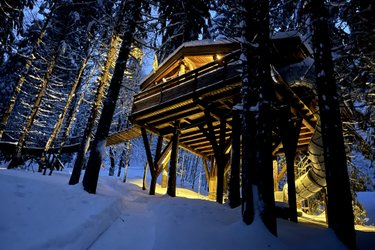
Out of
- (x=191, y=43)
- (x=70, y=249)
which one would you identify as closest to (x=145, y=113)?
(x=191, y=43)

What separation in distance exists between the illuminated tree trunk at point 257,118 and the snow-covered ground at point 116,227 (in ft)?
1.41

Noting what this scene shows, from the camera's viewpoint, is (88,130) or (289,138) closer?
(289,138)

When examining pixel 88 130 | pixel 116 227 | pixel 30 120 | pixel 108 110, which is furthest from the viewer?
pixel 30 120

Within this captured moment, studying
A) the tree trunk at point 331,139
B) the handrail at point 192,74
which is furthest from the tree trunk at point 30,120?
the tree trunk at point 331,139

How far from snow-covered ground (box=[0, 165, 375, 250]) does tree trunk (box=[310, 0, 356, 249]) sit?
0.32 meters

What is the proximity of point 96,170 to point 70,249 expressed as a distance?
180 inches

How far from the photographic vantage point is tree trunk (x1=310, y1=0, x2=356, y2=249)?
4.82m

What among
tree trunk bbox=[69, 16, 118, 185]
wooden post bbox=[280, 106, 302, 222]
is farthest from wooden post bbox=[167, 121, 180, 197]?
wooden post bbox=[280, 106, 302, 222]

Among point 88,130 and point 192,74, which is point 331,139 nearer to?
point 192,74

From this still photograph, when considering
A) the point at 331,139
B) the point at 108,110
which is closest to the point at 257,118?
the point at 331,139

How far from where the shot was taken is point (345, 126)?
1085 centimetres

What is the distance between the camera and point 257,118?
19.5ft

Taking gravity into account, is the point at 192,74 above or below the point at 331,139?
above

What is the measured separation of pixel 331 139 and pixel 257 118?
5.13 ft
